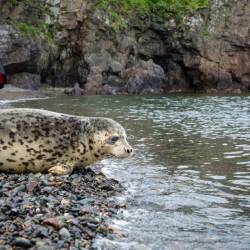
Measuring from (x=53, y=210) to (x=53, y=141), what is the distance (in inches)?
81.1

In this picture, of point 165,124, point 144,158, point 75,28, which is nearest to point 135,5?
point 75,28

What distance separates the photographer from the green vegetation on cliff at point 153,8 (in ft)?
136

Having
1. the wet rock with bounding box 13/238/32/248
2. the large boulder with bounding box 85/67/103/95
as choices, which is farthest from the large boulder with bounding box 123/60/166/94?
the wet rock with bounding box 13/238/32/248

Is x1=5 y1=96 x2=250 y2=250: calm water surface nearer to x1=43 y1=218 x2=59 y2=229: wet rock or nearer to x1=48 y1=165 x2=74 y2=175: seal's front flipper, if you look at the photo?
x1=43 y1=218 x2=59 y2=229: wet rock

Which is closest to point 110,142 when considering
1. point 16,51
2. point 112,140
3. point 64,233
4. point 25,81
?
point 112,140

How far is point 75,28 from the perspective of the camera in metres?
39.1

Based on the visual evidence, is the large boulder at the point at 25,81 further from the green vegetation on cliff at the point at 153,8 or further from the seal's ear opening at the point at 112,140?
the seal's ear opening at the point at 112,140

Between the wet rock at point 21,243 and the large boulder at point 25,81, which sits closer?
the wet rock at point 21,243

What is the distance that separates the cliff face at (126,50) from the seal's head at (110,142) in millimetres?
27377

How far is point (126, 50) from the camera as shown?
4009cm

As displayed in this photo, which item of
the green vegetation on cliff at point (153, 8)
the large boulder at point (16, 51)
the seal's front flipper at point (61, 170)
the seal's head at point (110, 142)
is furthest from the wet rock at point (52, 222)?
the green vegetation on cliff at point (153, 8)

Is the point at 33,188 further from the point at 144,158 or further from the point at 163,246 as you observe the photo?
the point at 144,158

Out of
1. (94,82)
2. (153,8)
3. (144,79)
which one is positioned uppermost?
(153,8)

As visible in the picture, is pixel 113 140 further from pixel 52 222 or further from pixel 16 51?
pixel 16 51
